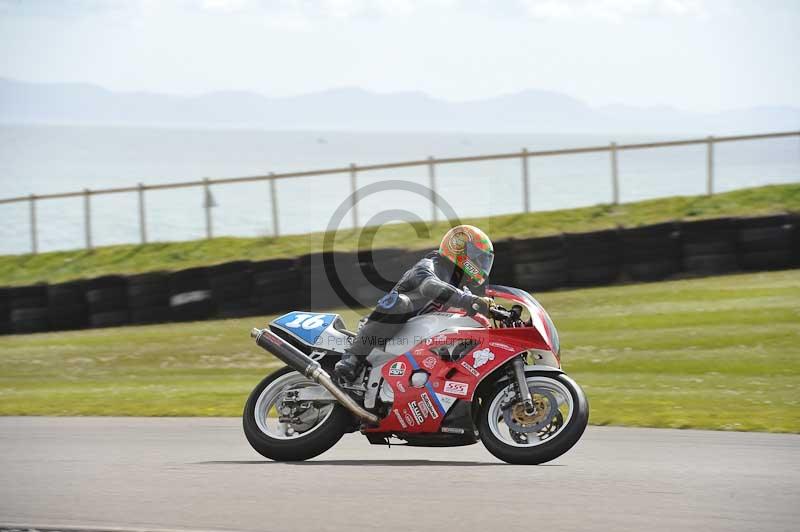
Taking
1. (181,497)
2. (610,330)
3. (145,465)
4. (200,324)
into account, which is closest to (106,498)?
(181,497)

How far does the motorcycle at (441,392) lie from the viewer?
7574mm

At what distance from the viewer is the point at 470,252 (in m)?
8.01

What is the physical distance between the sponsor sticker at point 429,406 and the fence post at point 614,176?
1710cm

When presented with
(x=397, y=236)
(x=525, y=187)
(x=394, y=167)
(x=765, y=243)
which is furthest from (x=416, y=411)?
(x=394, y=167)

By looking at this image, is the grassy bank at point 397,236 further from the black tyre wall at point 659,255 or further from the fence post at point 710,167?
the black tyre wall at point 659,255

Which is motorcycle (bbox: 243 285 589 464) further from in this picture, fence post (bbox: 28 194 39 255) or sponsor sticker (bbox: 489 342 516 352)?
fence post (bbox: 28 194 39 255)

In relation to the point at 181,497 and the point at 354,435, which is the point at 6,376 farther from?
the point at 181,497

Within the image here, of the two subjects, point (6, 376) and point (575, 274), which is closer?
point (6, 376)

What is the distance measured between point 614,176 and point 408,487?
60.7 feet

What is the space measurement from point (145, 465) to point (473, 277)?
9.21 feet

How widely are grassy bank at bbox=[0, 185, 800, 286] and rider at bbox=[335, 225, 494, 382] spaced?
12273 mm

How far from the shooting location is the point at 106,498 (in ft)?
22.7

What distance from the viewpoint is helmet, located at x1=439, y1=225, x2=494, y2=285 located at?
26.2 ft

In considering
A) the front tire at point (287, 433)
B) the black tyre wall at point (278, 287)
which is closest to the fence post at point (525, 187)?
the black tyre wall at point (278, 287)
